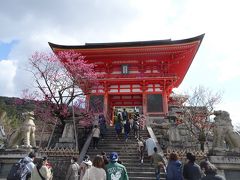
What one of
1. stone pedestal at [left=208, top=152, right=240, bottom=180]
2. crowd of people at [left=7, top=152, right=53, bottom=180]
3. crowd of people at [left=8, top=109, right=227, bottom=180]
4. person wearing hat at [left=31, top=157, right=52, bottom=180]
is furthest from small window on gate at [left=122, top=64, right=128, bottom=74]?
person wearing hat at [left=31, top=157, right=52, bottom=180]

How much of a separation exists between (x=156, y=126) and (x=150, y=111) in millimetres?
5076

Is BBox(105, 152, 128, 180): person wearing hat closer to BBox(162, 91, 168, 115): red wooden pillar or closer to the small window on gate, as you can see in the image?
BBox(162, 91, 168, 115): red wooden pillar

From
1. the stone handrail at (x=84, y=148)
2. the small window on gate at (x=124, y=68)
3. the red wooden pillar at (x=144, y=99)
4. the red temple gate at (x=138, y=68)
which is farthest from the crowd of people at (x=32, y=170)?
the small window on gate at (x=124, y=68)

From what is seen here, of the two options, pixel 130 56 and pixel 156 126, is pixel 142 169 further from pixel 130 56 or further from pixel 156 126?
pixel 130 56

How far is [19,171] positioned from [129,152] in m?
7.76

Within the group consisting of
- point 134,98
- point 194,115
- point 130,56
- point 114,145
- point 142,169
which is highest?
point 130,56

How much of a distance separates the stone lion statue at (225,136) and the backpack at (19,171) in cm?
804

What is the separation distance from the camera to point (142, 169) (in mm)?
10789

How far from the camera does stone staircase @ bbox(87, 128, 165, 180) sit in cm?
1041

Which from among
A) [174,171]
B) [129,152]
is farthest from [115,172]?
[129,152]

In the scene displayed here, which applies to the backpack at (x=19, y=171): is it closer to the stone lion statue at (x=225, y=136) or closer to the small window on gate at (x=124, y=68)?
the stone lion statue at (x=225, y=136)

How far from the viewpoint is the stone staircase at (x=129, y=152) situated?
34.1ft

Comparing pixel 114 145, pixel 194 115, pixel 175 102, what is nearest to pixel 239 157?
pixel 114 145

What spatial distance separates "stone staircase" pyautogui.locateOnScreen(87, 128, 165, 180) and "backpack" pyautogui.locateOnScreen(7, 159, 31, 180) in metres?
5.41
